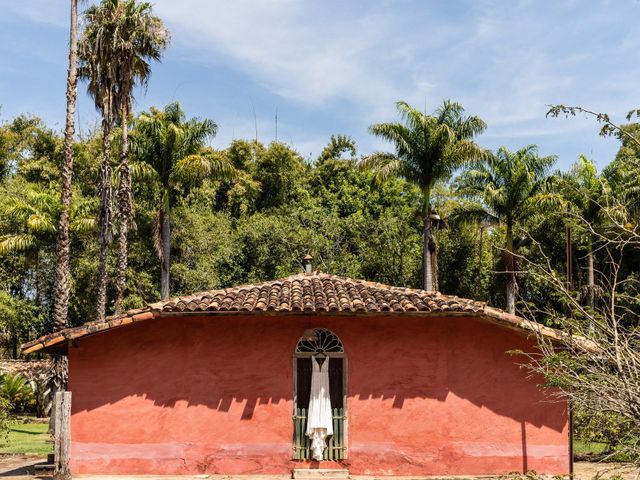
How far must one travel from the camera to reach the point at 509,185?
32.0 metres

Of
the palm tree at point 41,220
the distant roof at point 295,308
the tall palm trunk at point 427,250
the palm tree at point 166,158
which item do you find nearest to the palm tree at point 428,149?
the tall palm trunk at point 427,250

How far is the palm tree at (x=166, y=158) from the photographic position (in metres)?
29.2

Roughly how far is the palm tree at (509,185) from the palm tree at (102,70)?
15700 millimetres

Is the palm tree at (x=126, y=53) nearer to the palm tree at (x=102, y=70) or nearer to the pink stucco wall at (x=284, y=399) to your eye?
the palm tree at (x=102, y=70)

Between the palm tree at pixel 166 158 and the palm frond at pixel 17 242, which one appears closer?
the palm tree at pixel 166 158

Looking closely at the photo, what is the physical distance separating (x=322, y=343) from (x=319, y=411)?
49.6 inches

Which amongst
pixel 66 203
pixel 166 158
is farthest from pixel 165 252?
pixel 66 203

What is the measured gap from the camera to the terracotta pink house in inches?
537

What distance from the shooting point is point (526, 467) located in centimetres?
1389

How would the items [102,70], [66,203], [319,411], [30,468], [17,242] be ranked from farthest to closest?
[17,242] → [102,70] → [66,203] → [30,468] → [319,411]

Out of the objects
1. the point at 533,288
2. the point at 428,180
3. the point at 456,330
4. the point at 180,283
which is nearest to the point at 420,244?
the point at 533,288

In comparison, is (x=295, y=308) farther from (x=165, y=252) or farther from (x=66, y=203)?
(x=165, y=252)

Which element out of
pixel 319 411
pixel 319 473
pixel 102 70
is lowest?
pixel 319 473

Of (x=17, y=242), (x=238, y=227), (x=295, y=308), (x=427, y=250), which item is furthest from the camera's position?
(x=238, y=227)
